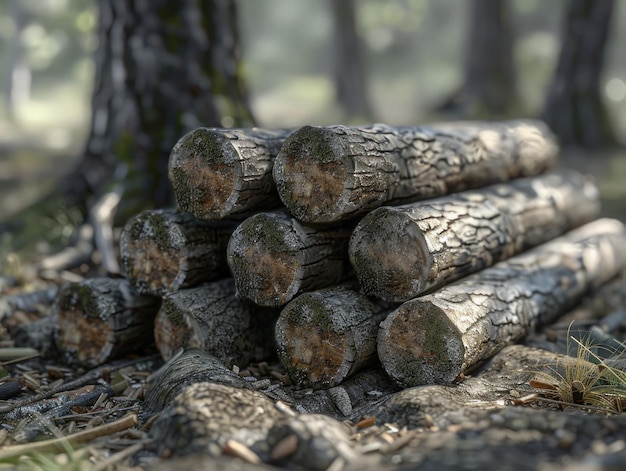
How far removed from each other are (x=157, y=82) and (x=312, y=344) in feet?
11.6

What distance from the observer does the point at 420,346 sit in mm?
3572

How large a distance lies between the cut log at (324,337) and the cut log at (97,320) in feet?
3.53

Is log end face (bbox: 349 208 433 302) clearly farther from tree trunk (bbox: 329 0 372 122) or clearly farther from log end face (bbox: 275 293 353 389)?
tree trunk (bbox: 329 0 372 122)

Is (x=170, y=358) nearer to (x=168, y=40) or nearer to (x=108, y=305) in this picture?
(x=108, y=305)

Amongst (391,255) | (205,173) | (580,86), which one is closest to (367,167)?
(391,255)

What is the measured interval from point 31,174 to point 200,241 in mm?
9953

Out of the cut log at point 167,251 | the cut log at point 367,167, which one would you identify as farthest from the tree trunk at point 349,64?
the cut log at point 167,251

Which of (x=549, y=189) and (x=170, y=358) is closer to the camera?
(x=170, y=358)

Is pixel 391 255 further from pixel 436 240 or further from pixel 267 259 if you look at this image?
pixel 267 259

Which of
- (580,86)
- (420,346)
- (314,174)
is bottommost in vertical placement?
(420,346)

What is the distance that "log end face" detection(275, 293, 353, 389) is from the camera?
142 inches

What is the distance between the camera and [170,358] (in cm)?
401

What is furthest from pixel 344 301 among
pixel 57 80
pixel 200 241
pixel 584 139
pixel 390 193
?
pixel 57 80

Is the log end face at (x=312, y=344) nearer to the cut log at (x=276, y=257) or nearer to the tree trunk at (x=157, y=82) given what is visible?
the cut log at (x=276, y=257)
